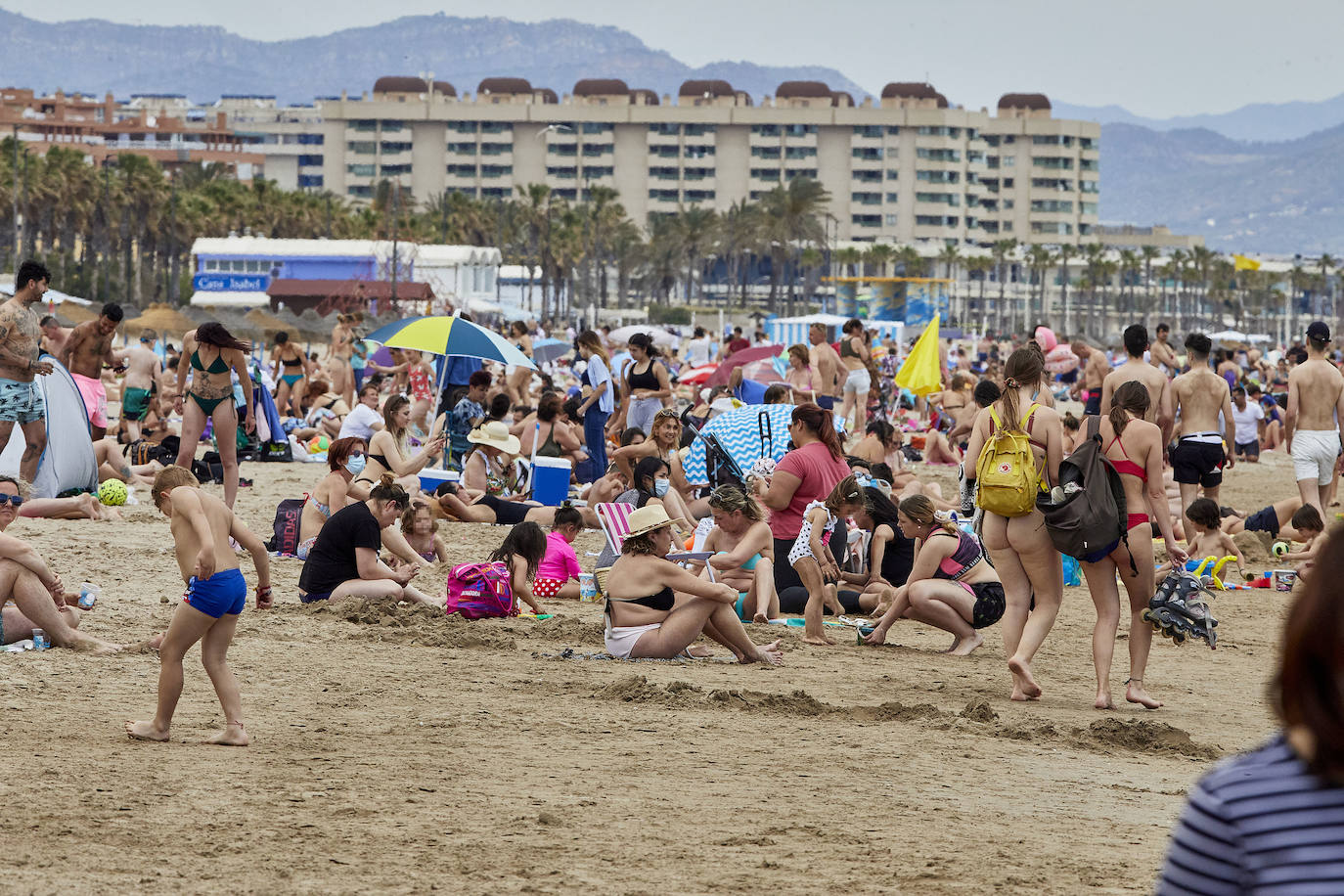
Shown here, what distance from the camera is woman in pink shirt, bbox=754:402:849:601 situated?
8805 mm

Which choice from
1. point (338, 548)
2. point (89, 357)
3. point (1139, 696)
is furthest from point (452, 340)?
point (1139, 696)

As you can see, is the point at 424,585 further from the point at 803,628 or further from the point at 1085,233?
the point at 1085,233

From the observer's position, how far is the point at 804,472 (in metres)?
8.84

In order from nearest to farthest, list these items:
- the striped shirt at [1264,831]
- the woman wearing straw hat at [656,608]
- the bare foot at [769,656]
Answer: the striped shirt at [1264,831]
the woman wearing straw hat at [656,608]
the bare foot at [769,656]

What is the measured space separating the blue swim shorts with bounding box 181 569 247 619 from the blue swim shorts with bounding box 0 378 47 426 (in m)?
5.26

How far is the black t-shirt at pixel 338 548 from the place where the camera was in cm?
850

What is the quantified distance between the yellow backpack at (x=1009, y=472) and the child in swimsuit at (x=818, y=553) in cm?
175

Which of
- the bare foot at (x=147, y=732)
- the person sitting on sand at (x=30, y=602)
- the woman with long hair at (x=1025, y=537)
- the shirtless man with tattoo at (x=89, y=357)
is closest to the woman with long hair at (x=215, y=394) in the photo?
the shirtless man with tattoo at (x=89, y=357)

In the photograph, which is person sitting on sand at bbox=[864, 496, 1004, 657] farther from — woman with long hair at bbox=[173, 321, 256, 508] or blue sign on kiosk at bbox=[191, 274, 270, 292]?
blue sign on kiosk at bbox=[191, 274, 270, 292]

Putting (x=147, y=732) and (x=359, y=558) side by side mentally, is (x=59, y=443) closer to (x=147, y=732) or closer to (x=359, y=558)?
(x=359, y=558)

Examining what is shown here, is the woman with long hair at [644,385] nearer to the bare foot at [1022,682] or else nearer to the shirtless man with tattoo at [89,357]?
the shirtless man with tattoo at [89,357]

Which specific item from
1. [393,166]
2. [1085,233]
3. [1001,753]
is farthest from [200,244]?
[1085,233]

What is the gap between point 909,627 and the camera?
9398 millimetres

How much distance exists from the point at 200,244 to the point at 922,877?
217 feet
